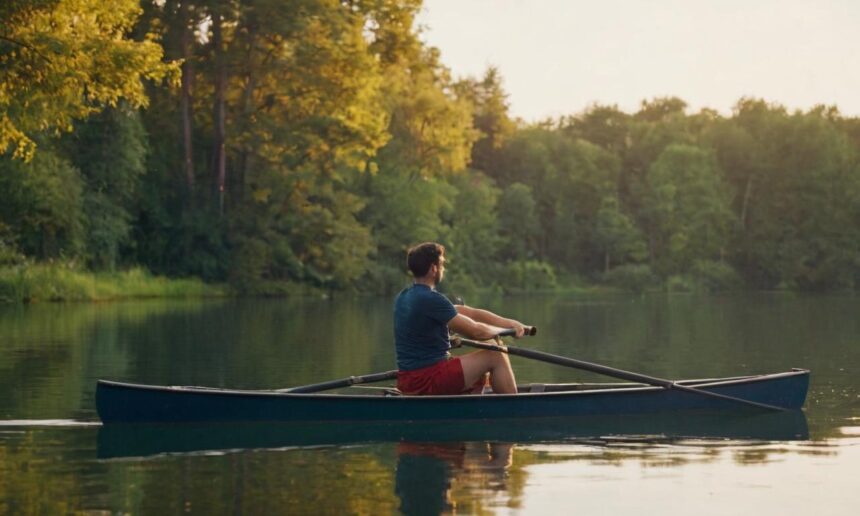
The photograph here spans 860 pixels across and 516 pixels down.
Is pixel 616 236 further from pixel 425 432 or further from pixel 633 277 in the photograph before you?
pixel 425 432

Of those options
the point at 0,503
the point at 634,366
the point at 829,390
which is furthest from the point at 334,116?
the point at 0,503

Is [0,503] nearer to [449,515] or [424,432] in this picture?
[449,515]

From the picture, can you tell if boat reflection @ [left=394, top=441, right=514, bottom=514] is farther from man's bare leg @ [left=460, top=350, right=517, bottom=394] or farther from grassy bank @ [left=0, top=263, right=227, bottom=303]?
grassy bank @ [left=0, top=263, right=227, bottom=303]

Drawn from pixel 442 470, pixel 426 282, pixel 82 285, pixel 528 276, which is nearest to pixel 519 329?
pixel 426 282

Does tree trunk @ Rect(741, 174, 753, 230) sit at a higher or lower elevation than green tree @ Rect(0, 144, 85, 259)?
higher

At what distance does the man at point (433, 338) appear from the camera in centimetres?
1157

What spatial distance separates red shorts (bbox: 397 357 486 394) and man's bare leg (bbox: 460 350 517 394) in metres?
0.07

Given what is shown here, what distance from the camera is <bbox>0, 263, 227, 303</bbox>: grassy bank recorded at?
117ft

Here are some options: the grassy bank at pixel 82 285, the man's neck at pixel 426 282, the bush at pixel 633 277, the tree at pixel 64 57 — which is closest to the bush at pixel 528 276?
the bush at pixel 633 277

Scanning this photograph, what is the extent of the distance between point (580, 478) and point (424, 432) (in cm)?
249

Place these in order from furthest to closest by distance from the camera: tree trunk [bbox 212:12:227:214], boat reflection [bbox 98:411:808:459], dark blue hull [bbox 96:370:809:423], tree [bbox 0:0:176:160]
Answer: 1. tree trunk [bbox 212:12:227:214]
2. tree [bbox 0:0:176:160]
3. dark blue hull [bbox 96:370:809:423]
4. boat reflection [bbox 98:411:808:459]

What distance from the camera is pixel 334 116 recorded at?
147ft

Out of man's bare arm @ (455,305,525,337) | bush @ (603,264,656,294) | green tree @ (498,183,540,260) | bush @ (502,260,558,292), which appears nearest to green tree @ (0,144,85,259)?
man's bare arm @ (455,305,525,337)

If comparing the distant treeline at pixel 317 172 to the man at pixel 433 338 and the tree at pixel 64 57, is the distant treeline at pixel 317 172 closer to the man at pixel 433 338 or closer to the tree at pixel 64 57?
the tree at pixel 64 57
